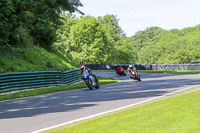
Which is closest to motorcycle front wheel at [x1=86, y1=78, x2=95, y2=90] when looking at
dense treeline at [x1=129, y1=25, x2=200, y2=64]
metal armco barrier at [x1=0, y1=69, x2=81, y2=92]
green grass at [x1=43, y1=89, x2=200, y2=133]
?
metal armco barrier at [x1=0, y1=69, x2=81, y2=92]

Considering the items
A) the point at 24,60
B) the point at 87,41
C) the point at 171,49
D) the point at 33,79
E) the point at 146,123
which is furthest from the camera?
the point at 171,49

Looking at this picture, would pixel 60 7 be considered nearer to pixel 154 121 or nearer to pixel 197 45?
pixel 154 121

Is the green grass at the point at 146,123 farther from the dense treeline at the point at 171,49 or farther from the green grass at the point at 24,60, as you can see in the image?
the dense treeline at the point at 171,49

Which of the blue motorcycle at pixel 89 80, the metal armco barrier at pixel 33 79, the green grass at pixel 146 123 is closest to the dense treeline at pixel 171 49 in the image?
the metal armco barrier at pixel 33 79

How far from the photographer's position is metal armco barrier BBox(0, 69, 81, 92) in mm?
16094

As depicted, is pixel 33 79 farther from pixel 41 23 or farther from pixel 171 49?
pixel 171 49

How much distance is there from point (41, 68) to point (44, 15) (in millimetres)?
8385

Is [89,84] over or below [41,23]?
below

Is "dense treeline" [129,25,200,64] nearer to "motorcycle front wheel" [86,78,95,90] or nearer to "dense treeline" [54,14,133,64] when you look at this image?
"dense treeline" [54,14,133,64]

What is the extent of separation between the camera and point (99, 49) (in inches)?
2731

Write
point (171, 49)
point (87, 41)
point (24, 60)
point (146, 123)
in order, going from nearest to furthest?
point (146, 123) < point (24, 60) < point (87, 41) < point (171, 49)

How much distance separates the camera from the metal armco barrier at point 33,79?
52.8 ft

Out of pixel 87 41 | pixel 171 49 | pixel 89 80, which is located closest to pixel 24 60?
pixel 89 80

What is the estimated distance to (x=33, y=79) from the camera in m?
17.9
